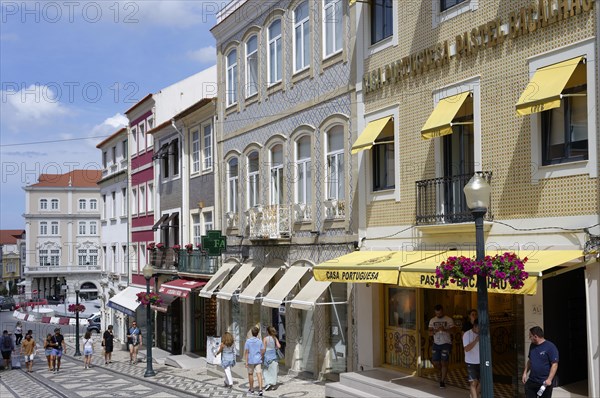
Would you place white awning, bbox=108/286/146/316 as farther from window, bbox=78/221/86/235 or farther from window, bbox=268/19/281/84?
window, bbox=78/221/86/235

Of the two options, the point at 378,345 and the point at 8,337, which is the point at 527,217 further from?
the point at 8,337

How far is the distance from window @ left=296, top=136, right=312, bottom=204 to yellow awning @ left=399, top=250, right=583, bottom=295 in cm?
650

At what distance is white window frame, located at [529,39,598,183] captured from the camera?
10.6 meters

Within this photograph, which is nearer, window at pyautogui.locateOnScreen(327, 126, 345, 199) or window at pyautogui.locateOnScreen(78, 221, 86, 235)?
window at pyautogui.locateOnScreen(327, 126, 345, 199)

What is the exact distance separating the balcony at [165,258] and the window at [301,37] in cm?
1145

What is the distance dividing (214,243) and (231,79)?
17.8ft

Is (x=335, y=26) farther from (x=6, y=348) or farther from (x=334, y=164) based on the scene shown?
(x=6, y=348)

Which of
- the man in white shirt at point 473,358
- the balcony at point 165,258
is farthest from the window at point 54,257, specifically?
the man in white shirt at point 473,358

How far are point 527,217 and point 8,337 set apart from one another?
21.2m

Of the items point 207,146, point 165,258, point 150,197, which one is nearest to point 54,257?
point 150,197

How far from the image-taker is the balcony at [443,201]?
13.1 meters

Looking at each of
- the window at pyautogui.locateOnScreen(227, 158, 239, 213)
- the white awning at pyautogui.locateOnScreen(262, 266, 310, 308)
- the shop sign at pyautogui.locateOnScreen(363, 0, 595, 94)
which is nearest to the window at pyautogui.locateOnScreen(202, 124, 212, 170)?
the window at pyautogui.locateOnScreen(227, 158, 239, 213)

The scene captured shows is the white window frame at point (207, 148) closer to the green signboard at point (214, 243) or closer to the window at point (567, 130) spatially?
the green signboard at point (214, 243)

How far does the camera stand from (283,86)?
799 inches
